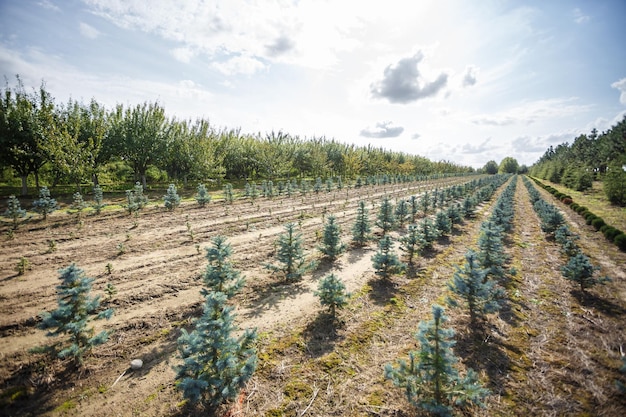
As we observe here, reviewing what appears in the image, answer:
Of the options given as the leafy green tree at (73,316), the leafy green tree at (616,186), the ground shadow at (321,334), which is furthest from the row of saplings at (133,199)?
the leafy green tree at (616,186)

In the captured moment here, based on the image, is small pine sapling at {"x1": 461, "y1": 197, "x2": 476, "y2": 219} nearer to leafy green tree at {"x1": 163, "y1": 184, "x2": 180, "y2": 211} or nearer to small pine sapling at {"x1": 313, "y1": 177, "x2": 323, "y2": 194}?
small pine sapling at {"x1": 313, "y1": 177, "x2": 323, "y2": 194}

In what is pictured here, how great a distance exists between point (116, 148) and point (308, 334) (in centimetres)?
3118

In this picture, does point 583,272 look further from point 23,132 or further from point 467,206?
point 23,132

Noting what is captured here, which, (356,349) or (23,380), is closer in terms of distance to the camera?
(23,380)

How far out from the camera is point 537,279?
30.1 ft

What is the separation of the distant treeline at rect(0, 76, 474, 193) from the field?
44.3ft

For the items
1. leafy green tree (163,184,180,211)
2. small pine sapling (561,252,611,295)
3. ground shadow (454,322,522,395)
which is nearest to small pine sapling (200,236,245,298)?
ground shadow (454,322,522,395)

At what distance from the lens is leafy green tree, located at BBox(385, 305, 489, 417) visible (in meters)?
3.76

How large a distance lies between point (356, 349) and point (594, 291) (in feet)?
28.8

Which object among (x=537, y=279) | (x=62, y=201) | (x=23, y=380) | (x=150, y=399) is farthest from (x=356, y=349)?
(x=62, y=201)

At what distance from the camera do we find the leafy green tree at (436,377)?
148 inches

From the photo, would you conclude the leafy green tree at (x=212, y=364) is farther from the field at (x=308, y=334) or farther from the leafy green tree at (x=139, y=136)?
the leafy green tree at (x=139, y=136)

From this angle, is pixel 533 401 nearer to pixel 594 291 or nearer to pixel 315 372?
pixel 315 372

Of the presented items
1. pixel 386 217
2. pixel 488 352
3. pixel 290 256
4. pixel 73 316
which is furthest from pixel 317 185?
pixel 73 316
